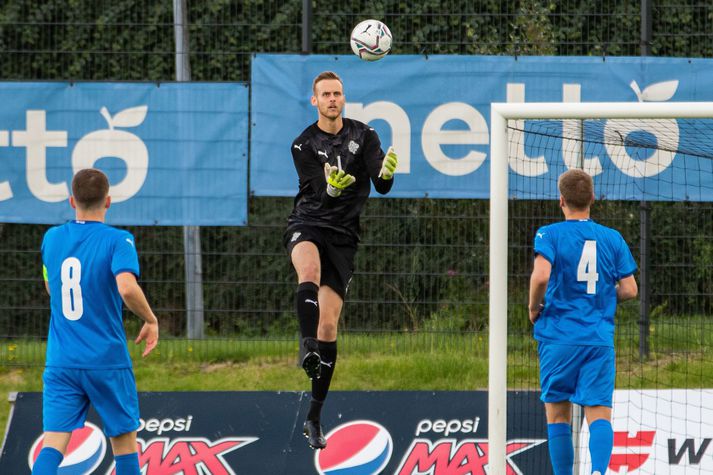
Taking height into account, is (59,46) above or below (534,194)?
above

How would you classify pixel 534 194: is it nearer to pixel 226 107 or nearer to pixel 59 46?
pixel 226 107

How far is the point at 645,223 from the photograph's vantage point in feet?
29.2

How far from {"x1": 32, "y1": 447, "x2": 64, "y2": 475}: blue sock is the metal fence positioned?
10.9 feet

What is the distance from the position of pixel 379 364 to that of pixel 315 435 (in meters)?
2.40

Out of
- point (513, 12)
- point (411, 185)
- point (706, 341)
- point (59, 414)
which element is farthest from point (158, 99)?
point (706, 341)

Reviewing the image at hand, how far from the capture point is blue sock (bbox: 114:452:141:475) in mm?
6094

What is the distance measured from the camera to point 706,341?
9039mm

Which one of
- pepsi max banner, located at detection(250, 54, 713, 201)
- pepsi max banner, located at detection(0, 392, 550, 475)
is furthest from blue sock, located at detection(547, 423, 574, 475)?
pepsi max banner, located at detection(250, 54, 713, 201)

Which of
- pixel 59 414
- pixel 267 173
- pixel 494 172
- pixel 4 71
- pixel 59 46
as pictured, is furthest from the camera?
pixel 4 71

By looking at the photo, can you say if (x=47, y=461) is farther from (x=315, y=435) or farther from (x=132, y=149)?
(x=132, y=149)

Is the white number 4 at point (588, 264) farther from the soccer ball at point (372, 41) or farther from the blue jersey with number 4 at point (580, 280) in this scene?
the soccer ball at point (372, 41)

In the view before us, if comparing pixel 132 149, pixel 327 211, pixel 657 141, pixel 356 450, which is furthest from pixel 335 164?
→ pixel 657 141

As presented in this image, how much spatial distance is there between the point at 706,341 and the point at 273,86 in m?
4.18

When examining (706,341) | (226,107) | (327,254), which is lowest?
(706,341)
